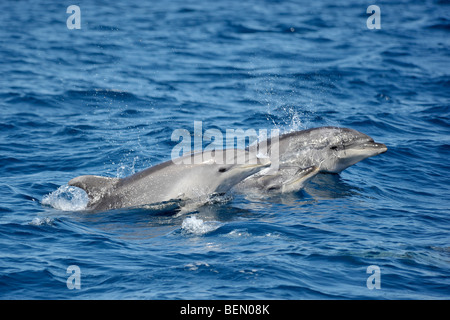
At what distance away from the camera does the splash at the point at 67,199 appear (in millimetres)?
13051

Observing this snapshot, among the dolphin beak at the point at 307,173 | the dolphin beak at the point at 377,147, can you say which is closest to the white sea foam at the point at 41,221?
the dolphin beak at the point at 307,173

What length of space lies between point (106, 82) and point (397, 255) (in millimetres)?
16307

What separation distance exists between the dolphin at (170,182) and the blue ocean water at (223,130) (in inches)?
13.6

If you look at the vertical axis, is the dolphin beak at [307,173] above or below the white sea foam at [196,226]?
above

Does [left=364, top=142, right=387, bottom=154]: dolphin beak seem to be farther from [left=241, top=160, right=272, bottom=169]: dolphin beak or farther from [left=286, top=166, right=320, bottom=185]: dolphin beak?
[left=241, top=160, right=272, bottom=169]: dolphin beak

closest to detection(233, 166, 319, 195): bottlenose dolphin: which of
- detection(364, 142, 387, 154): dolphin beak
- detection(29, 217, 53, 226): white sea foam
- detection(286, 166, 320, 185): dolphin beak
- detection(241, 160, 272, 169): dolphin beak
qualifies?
detection(286, 166, 320, 185): dolphin beak

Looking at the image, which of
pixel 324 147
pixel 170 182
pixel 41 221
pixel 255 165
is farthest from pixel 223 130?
pixel 41 221

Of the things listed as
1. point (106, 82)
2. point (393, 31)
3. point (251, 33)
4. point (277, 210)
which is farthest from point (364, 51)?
point (277, 210)

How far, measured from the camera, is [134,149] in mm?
17641

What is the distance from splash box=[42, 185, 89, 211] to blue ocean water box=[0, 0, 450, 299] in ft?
0.17

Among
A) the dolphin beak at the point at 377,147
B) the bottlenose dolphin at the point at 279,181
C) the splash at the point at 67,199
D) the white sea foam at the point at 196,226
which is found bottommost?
the white sea foam at the point at 196,226

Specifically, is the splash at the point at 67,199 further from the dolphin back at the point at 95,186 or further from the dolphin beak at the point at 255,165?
the dolphin beak at the point at 255,165

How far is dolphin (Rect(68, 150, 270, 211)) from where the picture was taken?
1253 cm

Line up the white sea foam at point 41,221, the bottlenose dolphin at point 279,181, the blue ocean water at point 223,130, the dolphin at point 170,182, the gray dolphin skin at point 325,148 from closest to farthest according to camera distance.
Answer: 1. the blue ocean water at point 223,130
2. the white sea foam at point 41,221
3. the dolphin at point 170,182
4. the bottlenose dolphin at point 279,181
5. the gray dolphin skin at point 325,148
